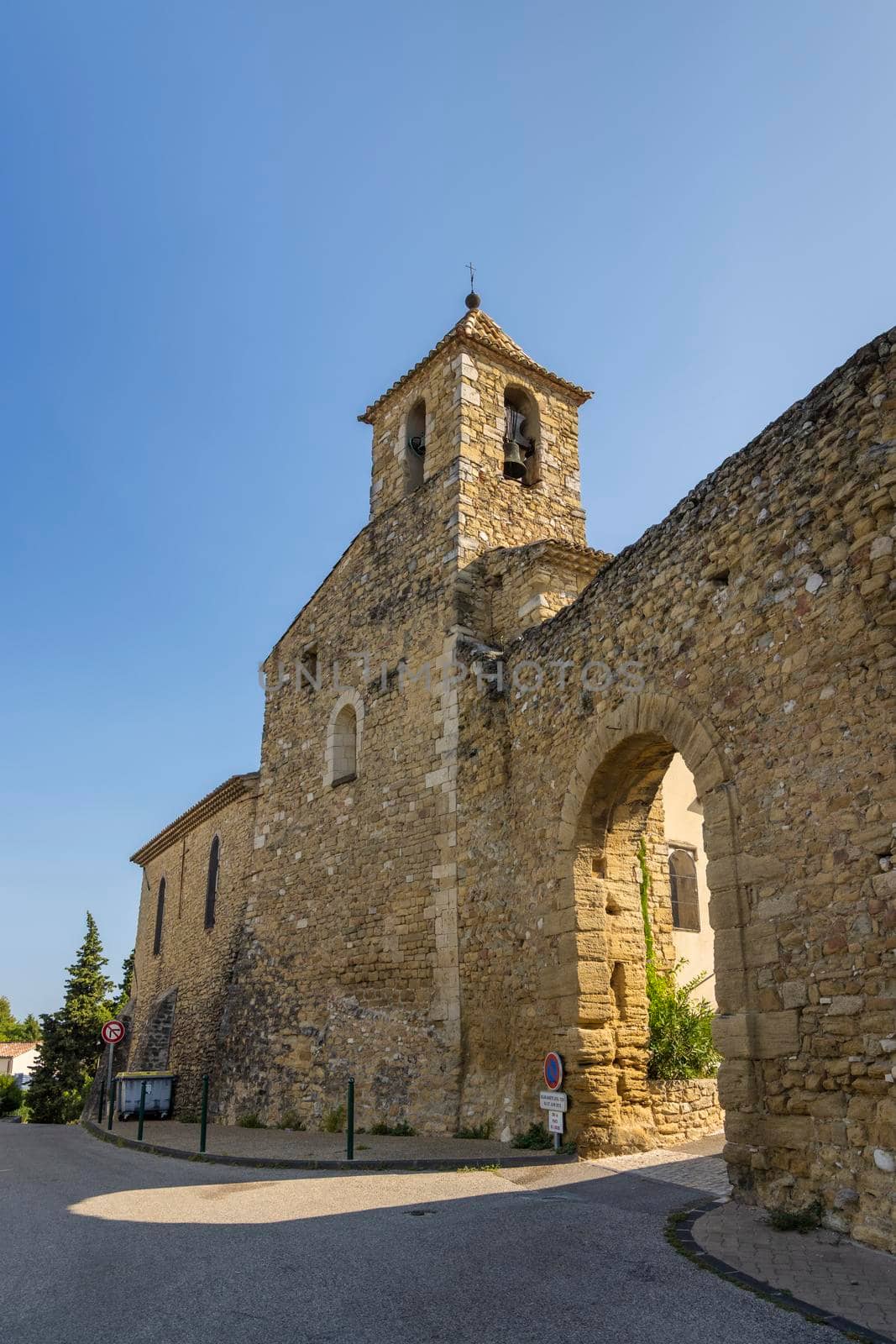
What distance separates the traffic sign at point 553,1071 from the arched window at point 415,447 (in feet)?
29.0

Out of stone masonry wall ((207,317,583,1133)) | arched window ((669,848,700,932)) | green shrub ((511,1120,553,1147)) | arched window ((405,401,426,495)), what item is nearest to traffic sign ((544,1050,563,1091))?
green shrub ((511,1120,553,1147))

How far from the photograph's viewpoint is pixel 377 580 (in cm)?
1436

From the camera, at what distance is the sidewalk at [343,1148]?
871cm

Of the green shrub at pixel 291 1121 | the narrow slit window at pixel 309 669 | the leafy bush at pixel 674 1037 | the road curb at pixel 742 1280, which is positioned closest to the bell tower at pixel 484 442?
the narrow slit window at pixel 309 669

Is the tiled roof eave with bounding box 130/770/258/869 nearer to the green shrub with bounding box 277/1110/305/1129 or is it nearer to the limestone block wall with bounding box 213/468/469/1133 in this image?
the limestone block wall with bounding box 213/468/469/1133

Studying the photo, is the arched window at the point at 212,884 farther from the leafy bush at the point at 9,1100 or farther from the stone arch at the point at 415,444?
the leafy bush at the point at 9,1100

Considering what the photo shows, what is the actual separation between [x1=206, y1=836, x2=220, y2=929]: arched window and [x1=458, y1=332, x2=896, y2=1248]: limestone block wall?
10.6 meters

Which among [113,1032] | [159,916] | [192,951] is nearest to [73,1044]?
[159,916]

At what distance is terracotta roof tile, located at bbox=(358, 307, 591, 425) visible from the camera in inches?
570

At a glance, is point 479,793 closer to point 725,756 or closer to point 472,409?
point 725,756

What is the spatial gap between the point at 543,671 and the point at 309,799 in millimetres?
5841

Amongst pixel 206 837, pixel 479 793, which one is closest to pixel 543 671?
pixel 479 793

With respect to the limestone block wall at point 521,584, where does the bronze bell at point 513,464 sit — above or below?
above

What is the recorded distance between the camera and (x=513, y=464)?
14266 millimetres
